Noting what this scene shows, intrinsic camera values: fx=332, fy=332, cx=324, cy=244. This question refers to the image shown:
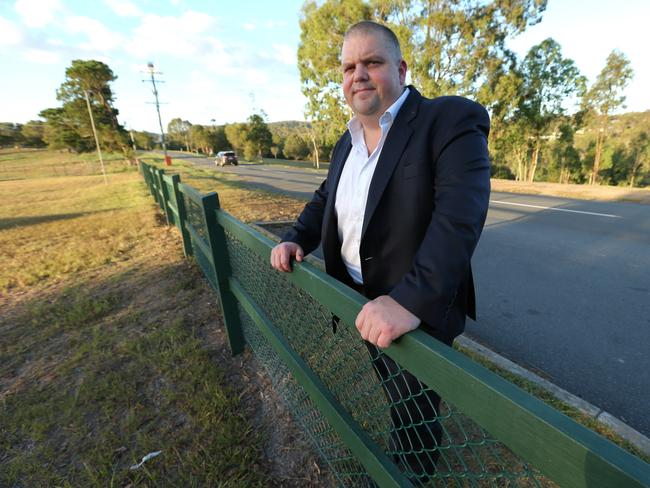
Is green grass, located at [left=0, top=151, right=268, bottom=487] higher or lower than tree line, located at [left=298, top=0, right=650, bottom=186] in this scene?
lower

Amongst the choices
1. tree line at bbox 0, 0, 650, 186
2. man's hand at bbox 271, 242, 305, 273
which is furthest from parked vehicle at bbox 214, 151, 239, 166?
man's hand at bbox 271, 242, 305, 273

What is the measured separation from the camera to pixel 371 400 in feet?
6.92

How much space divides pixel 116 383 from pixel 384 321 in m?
2.68

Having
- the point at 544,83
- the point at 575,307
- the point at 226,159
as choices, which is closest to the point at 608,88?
the point at 544,83

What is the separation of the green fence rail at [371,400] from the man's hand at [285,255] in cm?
6

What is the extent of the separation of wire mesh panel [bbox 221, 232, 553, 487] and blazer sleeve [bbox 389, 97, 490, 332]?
0.62 metres

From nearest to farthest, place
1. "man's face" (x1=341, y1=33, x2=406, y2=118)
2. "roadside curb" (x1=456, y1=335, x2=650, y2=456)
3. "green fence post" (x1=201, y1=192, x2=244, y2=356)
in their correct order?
"man's face" (x1=341, y1=33, x2=406, y2=118) < "roadside curb" (x1=456, y1=335, x2=650, y2=456) < "green fence post" (x1=201, y1=192, x2=244, y2=356)

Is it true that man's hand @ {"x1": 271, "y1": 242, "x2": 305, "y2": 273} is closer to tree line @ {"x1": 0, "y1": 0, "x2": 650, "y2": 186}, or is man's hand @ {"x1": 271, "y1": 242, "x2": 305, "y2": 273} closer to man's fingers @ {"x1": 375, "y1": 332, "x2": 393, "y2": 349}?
man's fingers @ {"x1": 375, "y1": 332, "x2": 393, "y2": 349}

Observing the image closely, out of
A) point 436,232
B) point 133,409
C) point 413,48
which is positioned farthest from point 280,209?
point 413,48

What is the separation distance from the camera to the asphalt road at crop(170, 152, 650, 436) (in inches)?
97.4

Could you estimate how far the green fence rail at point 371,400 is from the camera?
59 centimetres

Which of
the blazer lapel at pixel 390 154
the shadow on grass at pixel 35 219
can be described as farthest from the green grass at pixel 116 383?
the shadow on grass at pixel 35 219

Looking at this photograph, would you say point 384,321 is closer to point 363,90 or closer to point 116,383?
point 363,90

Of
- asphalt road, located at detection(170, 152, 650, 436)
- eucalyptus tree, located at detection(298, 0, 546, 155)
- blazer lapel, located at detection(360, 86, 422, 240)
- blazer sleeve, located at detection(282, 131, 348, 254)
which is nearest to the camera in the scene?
blazer lapel, located at detection(360, 86, 422, 240)
